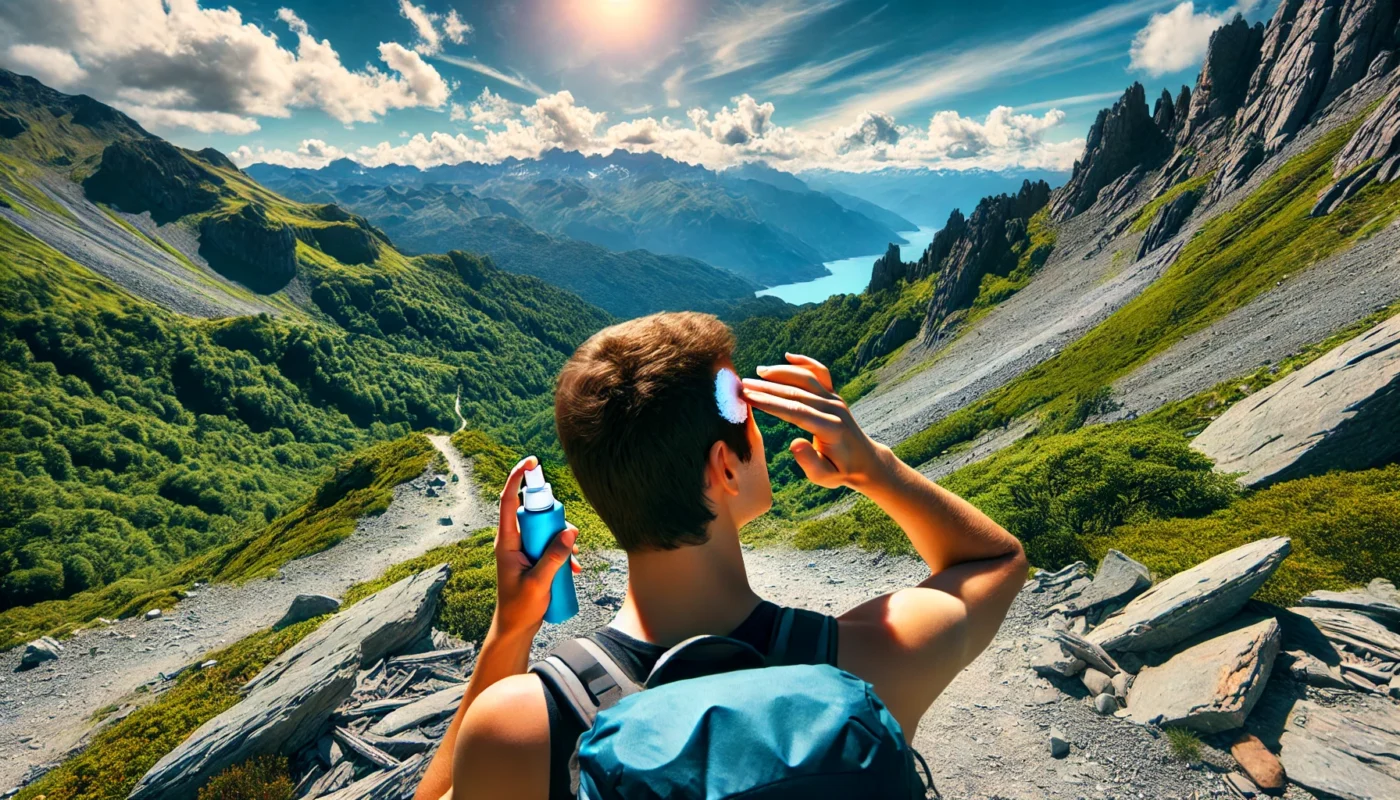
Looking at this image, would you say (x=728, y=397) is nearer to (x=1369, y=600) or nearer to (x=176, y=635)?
(x=1369, y=600)

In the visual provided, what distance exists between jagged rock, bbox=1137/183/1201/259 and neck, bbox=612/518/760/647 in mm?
86864

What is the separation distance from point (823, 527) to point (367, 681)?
15.2 metres

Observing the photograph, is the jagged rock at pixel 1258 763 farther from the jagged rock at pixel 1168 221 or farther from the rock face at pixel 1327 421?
the jagged rock at pixel 1168 221

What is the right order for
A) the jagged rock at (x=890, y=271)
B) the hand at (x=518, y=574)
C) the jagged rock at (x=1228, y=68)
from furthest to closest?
the jagged rock at (x=890, y=271) < the jagged rock at (x=1228, y=68) < the hand at (x=518, y=574)

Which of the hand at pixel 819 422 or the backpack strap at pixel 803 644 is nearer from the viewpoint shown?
the backpack strap at pixel 803 644

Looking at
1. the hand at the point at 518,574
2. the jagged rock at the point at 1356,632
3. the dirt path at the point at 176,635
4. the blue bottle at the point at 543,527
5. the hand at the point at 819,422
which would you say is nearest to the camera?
the hand at the point at 819,422

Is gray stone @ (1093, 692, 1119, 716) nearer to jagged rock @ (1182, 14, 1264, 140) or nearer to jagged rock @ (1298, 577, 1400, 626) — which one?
jagged rock @ (1298, 577, 1400, 626)

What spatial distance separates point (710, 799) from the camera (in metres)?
1.40

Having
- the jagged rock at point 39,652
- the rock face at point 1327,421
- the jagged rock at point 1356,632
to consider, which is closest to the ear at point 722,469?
the jagged rock at point 1356,632

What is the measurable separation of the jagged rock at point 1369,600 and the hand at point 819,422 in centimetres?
1092

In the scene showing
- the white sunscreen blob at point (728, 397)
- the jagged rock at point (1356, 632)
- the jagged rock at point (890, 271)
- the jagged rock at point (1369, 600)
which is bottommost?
the jagged rock at point (1356, 632)

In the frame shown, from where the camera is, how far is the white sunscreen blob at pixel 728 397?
7.40 ft

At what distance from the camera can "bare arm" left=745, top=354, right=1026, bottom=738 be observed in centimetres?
229

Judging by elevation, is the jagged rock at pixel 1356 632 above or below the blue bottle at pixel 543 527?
below
